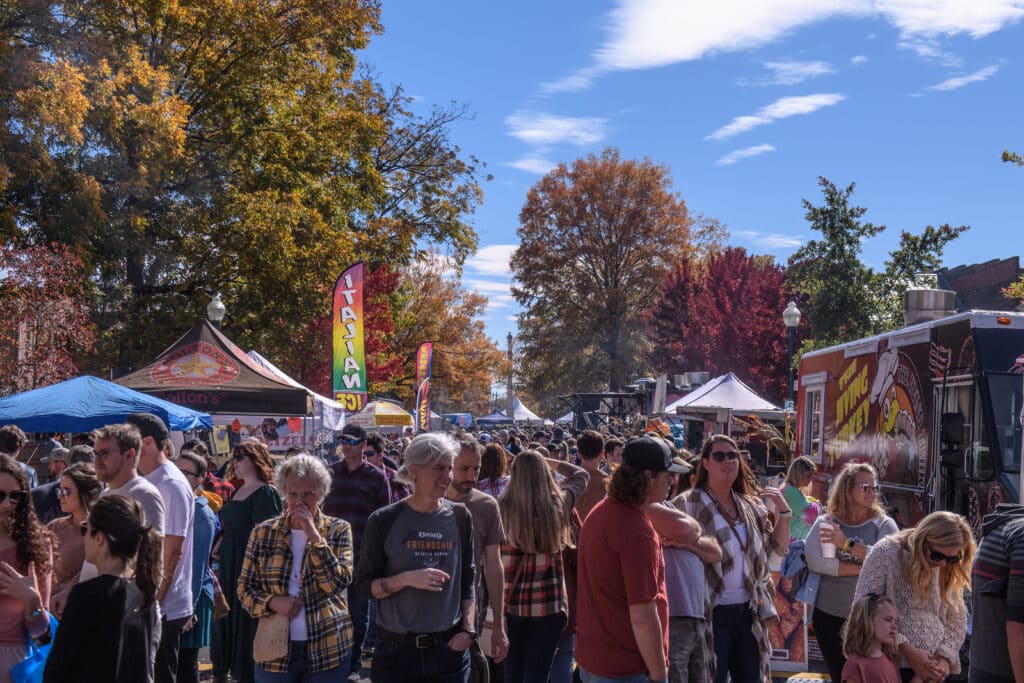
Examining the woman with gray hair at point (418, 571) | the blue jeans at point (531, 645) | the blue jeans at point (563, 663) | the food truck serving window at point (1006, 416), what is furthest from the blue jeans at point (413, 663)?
the food truck serving window at point (1006, 416)

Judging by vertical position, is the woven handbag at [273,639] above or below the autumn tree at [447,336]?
below

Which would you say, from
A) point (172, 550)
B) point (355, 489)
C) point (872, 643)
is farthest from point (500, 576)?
point (355, 489)

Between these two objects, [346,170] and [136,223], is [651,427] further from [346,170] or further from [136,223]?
[346,170]

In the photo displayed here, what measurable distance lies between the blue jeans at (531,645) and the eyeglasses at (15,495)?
2732mm

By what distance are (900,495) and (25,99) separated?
17.6m

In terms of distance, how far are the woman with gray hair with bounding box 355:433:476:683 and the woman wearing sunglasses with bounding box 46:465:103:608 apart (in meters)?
1.74

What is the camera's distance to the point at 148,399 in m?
14.0

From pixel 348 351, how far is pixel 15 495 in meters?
13.4

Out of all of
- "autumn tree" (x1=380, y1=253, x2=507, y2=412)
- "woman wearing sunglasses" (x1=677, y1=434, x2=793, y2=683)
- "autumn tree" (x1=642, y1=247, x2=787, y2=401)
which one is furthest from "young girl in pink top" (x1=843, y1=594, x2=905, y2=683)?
"autumn tree" (x1=380, y1=253, x2=507, y2=412)

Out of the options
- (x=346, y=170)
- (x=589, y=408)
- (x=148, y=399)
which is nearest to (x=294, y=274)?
(x=346, y=170)

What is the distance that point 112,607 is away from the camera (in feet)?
15.3

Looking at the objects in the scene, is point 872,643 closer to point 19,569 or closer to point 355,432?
point 19,569

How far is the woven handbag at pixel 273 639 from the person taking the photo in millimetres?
5480

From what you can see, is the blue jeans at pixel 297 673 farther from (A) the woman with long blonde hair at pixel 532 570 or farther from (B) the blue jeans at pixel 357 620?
(B) the blue jeans at pixel 357 620
